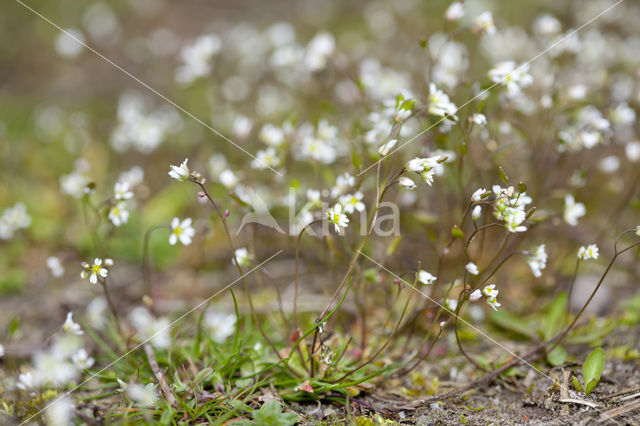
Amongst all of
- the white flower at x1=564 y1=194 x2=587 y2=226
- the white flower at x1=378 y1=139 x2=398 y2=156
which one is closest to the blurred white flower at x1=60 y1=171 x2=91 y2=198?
→ the white flower at x1=378 y1=139 x2=398 y2=156

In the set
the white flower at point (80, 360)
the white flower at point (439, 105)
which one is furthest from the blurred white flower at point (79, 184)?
the white flower at point (439, 105)

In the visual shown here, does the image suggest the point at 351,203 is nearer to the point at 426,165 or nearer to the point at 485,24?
the point at 426,165

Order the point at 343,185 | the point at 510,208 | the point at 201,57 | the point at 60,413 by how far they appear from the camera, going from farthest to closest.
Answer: the point at 201,57 → the point at 343,185 → the point at 510,208 → the point at 60,413

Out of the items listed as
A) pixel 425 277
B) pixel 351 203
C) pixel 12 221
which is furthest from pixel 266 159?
pixel 12 221

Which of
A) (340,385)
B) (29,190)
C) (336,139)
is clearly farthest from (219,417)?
(29,190)

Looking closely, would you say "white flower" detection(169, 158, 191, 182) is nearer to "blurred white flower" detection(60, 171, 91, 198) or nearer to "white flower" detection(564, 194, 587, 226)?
"blurred white flower" detection(60, 171, 91, 198)
